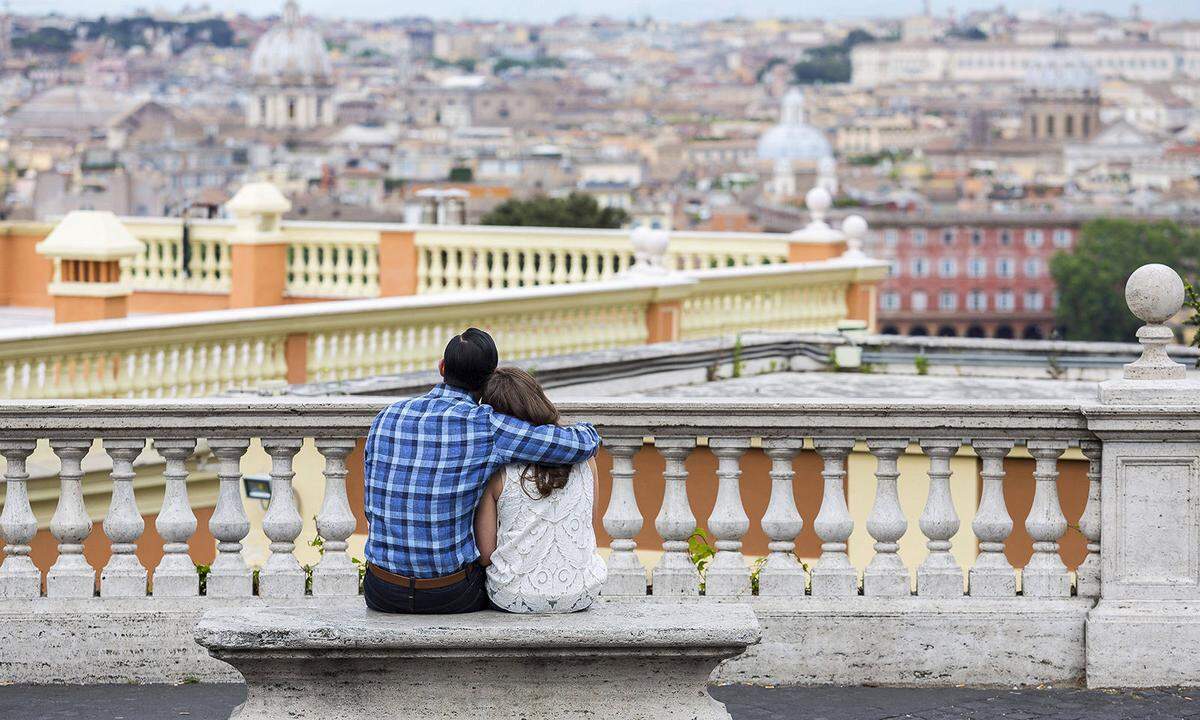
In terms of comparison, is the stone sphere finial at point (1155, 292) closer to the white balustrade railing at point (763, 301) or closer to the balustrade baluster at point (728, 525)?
the balustrade baluster at point (728, 525)

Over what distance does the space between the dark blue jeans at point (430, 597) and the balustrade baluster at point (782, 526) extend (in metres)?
1.21

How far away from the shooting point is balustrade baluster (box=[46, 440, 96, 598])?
7.08 metres

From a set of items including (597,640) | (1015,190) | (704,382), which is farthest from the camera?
(1015,190)

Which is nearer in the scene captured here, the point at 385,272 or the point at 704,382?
the point at 704,382

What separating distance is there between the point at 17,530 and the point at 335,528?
2.86 ft

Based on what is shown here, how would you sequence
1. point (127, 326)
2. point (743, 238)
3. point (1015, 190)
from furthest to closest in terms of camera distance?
point (1015, 190), point (743, 238), point (127, 326)

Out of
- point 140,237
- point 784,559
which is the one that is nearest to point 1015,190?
point 140,237

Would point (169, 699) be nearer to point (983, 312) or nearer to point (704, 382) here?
point (704, 382)

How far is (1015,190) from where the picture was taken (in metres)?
169

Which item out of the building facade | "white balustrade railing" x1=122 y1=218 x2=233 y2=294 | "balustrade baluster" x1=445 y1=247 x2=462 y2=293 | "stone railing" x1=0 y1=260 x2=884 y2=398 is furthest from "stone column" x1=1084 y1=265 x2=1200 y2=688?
the building facade

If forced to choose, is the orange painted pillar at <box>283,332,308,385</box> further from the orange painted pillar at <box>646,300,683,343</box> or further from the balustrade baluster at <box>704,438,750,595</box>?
the balustrade baluster at <box>704,438,750,595</box>

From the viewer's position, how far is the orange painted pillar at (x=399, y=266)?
19.9 metres

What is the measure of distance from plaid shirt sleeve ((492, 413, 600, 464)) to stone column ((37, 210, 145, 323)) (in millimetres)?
10606

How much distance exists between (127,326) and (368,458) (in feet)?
19.3
